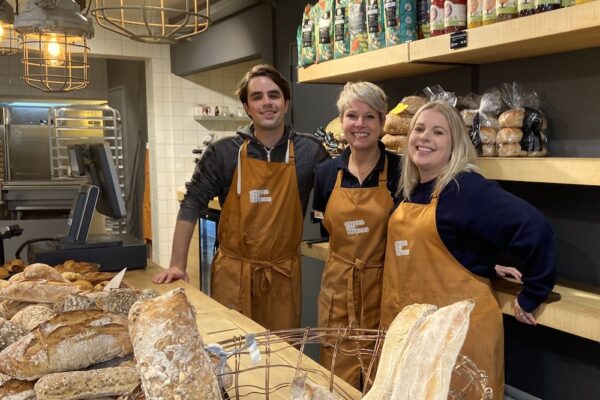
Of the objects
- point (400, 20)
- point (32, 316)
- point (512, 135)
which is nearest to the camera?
point (32, 316)

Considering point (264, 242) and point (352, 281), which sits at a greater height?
point (264, 242)

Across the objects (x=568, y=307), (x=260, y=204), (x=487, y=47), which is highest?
(x=487, y=47)

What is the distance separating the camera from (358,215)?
2184 millimetres

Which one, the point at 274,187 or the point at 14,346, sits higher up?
the point at 274,187

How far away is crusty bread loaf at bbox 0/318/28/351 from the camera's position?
1.05m

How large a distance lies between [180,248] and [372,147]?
0.85 metres

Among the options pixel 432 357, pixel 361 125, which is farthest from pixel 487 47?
pixel 432 357

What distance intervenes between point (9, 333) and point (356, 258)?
1.36 m

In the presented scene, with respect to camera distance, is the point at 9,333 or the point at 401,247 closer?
the point at 9,333

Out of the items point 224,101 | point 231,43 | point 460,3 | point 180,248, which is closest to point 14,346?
Result: point 180,248

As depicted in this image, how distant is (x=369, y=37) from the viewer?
2459 mm

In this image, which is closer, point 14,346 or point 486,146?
point 14,346

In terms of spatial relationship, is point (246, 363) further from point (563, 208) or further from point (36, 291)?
point (563, 208)

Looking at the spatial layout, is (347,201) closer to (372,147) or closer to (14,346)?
(372,147)
